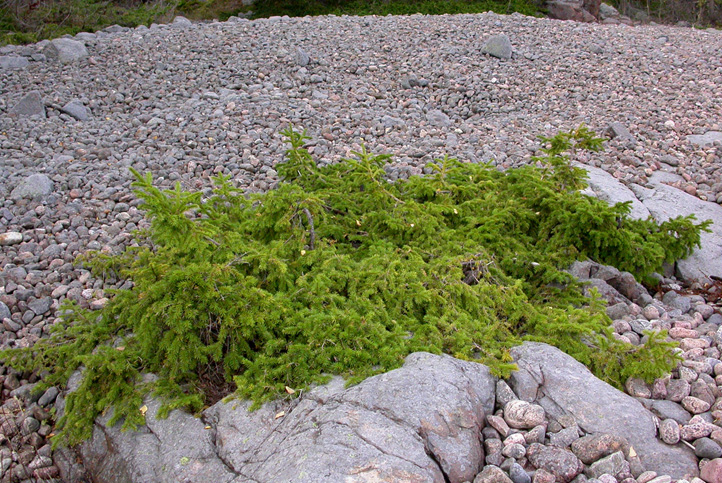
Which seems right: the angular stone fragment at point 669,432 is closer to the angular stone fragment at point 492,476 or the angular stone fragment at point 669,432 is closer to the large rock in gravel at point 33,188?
the angular stone fragment at point 492,476

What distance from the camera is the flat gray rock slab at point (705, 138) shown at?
715cm

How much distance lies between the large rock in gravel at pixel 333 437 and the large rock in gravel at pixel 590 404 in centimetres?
29

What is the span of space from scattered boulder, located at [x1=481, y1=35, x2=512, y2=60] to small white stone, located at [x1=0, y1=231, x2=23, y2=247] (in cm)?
759

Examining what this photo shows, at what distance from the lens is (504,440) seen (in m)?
2.80

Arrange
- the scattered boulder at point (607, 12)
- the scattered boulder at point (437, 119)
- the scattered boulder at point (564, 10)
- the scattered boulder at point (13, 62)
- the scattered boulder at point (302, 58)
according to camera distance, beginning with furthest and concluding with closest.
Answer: the scattered boulder at point (607, 12) → the scattered boulder at point (564, 10) → the scattered boulder at point (302, 58) → the scattered boulder at point (13, 62) → the scattered boulder at point (437, 119)

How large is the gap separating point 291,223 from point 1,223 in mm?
3056

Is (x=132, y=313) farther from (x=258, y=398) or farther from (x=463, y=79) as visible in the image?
(x=463, y=79)

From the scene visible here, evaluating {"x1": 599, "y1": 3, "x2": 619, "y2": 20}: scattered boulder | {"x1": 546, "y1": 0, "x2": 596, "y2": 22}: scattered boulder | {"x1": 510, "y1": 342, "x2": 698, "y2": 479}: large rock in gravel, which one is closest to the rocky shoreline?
{"x1": 510, "y1": 342, "x2": 698, "y2": 479}: large rock in gravel

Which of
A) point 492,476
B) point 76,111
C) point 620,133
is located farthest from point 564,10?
point 492,476

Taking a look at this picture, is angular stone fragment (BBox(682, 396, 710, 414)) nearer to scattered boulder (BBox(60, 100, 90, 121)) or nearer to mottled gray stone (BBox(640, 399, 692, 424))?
mottled gray stone (BBox(640, 399, 692, 424))

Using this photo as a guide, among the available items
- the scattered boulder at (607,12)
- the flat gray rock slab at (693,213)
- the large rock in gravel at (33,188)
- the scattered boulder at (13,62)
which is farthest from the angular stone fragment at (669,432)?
the scattered boulder at (607,12)

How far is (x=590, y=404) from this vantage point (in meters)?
2.93

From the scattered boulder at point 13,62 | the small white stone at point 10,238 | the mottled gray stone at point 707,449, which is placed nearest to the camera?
the mottled gray stone at point 707,449

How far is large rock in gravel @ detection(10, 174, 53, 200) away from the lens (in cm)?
549
